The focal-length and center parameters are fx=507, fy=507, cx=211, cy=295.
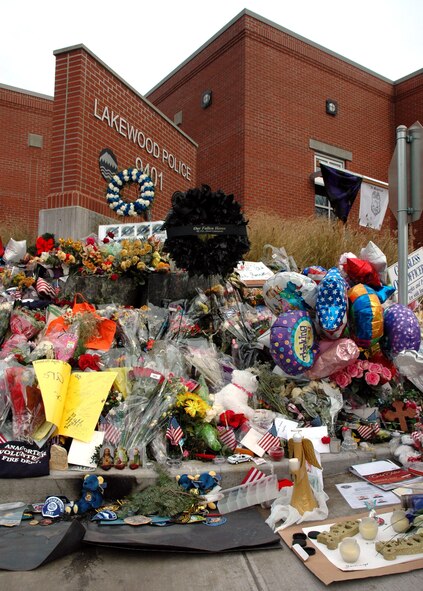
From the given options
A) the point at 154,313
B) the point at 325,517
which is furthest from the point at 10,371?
the point at 325,517

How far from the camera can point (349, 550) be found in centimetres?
256

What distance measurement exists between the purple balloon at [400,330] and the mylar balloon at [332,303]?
59 centimetres

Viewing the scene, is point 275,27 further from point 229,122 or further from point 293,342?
point 293,342

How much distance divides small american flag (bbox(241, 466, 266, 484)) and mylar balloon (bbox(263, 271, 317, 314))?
5.45 ft

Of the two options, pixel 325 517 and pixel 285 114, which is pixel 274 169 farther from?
pixel 325 517

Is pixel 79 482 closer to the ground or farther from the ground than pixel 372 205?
closer to the ground

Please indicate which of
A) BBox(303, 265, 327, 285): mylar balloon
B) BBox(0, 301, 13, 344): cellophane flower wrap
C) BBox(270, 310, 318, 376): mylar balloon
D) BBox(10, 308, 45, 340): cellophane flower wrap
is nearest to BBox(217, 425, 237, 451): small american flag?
BBox(270, 310, 318, 376): mylar balloon

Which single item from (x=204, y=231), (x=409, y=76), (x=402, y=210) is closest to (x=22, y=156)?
(x=409, y=76)

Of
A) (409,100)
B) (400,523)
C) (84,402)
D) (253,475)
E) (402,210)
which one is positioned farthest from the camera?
(409,100)

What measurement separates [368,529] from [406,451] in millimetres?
1446

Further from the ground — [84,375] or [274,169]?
[274,169]

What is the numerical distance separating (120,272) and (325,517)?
13.2 feet

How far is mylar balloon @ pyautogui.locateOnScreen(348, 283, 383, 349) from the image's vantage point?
4.39 meters

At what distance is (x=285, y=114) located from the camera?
47.1 ft
